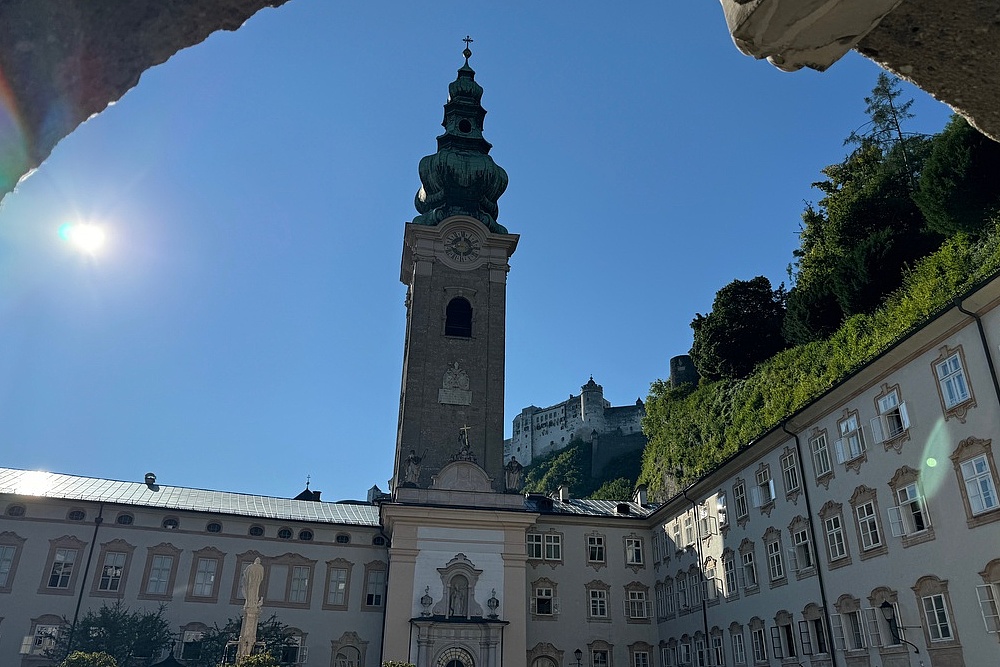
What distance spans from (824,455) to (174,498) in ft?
98.0

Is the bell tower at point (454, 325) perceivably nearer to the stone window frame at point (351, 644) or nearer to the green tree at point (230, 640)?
the stone window frame at point (351, 644)

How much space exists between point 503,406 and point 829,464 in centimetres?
1960

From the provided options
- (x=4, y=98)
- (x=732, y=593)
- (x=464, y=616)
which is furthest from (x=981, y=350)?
(x=464, y=616)

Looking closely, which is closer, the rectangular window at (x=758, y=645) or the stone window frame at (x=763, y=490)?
the rectangular window at (x=758, y=645)

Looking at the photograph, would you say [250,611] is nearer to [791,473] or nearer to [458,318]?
[791,473]

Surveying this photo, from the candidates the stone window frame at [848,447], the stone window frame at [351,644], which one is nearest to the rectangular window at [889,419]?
the stone window frame at [848,447]

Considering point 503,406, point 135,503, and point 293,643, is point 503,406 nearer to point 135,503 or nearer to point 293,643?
point 293,643

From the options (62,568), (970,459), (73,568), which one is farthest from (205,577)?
(970,459)

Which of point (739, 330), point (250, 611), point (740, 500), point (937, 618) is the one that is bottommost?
point (937, 618)

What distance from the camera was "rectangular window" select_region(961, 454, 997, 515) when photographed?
1684cm

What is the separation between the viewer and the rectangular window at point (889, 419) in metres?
20.3

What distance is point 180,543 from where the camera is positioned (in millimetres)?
35562

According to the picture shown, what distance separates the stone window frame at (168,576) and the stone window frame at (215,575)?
653 millimetres

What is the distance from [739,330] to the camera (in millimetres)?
48031
